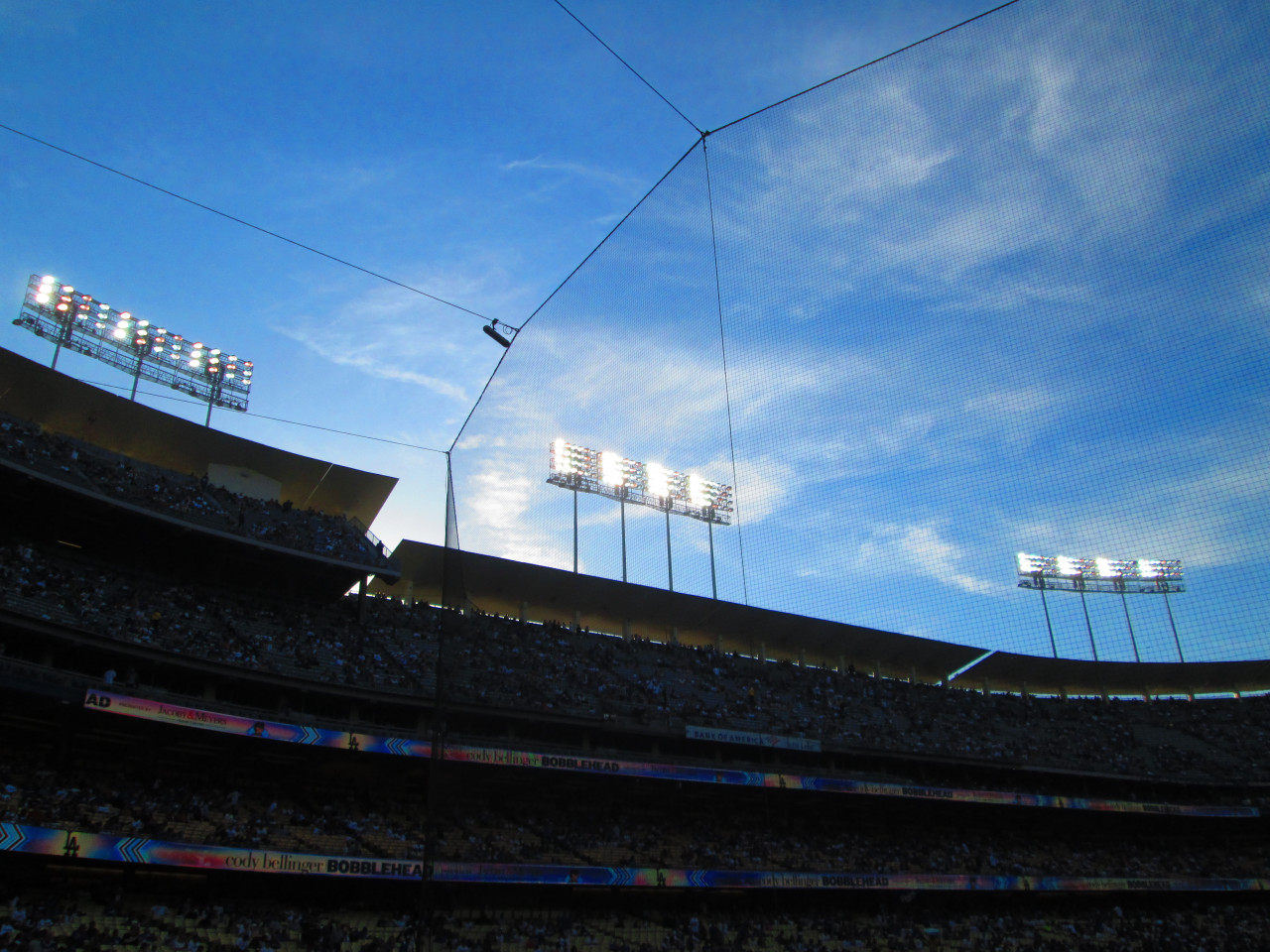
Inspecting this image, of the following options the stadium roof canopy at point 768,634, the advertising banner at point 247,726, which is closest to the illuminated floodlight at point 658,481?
the stadium roof canopy at point 768,634

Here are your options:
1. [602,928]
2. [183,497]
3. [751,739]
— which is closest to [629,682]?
[751,739]

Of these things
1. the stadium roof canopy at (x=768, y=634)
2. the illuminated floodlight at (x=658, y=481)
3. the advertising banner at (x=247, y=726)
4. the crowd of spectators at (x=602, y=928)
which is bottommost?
the crowd of spectators at (x=602, y=928)

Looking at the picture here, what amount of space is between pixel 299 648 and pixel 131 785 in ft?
15.3

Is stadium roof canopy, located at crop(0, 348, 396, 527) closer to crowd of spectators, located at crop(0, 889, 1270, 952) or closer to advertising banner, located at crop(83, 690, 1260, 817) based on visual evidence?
advertising banner, located at crop(83, 690, 1260, 817)

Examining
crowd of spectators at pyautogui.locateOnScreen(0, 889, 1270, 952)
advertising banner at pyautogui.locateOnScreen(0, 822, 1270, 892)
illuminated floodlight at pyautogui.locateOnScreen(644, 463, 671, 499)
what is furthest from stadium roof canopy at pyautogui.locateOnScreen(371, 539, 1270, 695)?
crowd of spectators at pyautogui.locateOnScreen(0, 889, 1270, 952)

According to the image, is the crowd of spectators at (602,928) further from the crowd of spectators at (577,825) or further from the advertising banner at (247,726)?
the advertising banner at (247,726)

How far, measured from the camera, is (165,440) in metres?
24.7

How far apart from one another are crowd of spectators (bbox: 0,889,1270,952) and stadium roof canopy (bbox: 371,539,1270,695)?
28.2ft

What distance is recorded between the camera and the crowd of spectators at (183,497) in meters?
18.7

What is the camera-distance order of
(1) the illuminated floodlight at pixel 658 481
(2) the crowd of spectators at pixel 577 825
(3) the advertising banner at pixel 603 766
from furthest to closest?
(1) the illuminated floodlight at pixel 658 481 < (3) the advertising banner at pixel 603 766 < (2) the crowd of spectators at pixel 577 825

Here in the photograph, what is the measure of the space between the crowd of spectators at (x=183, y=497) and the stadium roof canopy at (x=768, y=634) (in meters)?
2.56

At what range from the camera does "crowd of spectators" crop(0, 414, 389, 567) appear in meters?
18.7

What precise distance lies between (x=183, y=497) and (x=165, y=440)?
14.0 feet

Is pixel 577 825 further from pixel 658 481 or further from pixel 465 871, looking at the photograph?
pixel 658 481
